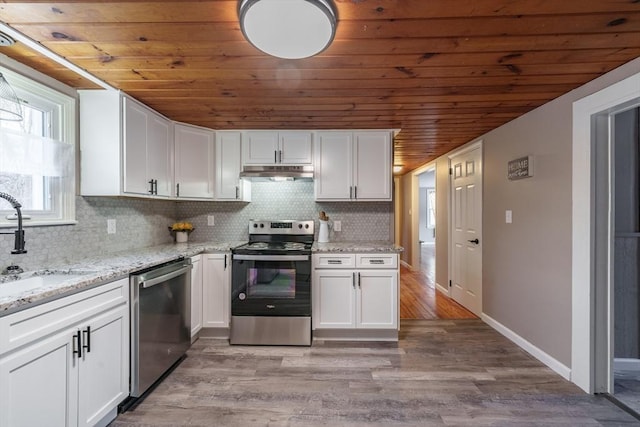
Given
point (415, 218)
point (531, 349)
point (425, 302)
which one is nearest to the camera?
point (531, 349)

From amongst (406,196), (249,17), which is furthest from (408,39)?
(406,196)

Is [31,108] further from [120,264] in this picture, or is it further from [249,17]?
[249,17]

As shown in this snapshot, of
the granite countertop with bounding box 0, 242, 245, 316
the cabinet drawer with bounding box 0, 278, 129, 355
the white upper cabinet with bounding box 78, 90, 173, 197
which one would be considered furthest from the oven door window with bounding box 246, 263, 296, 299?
the white upper cabinet with bounding box 78, 90, 173, 197

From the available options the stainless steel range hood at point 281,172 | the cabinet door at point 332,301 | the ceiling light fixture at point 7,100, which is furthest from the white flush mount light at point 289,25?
the cabinet door at point 332,301

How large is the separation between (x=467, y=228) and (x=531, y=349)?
5.09ft

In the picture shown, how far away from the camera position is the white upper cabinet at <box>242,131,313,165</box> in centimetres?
309

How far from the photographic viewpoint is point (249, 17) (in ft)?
4.16

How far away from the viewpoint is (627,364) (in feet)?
7.57

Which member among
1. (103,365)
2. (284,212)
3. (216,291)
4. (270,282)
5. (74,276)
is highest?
(284,212)

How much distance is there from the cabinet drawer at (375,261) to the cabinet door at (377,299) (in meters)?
0.06

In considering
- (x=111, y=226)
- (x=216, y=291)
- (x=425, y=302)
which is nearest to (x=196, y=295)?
(x=216, y=291)

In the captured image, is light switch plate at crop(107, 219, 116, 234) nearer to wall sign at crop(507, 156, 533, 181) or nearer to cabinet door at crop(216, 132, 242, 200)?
cabinet door at crop(216, 132, 242, 200)

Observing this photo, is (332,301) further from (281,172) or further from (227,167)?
(227,167)

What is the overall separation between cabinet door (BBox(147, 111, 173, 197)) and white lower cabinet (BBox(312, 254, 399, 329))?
154 centimetres
